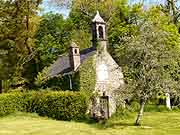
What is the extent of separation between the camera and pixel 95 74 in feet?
121

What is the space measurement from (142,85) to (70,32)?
113 feet

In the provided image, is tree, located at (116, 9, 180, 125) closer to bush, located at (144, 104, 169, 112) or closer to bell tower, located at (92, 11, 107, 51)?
bush, located at (144, 104, 169, 112)

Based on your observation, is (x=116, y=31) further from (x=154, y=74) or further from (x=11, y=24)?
(x=154, y=74)

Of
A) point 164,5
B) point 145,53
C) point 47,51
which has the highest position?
point 164,5

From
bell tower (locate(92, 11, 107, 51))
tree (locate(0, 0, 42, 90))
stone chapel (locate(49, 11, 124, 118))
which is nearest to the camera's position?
stone chapel (locate(49, 11, 124, 118))

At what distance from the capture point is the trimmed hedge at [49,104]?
31.4 m

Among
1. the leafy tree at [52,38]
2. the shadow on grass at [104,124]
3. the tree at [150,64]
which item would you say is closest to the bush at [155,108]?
the shadow on grass at [104,124]

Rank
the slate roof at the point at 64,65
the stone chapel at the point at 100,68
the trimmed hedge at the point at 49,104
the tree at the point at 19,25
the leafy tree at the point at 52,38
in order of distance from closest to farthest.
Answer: the trimmed hedge at the point at 49,104
the stone chapel at the point at 100,68
the slate roof at the point at 64,65
the tree at the point at 19,25
the leafy tree at the point at 52,38

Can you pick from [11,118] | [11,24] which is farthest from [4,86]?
[11,118]

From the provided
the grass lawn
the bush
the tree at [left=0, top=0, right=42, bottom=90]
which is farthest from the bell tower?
the grass lawn

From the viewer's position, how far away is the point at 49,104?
107ft

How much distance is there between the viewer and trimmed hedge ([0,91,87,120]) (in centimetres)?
3141

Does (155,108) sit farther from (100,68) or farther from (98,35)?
(98,35)

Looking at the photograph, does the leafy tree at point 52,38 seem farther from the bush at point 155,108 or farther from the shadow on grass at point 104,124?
the shadow on grass at point 104,124
